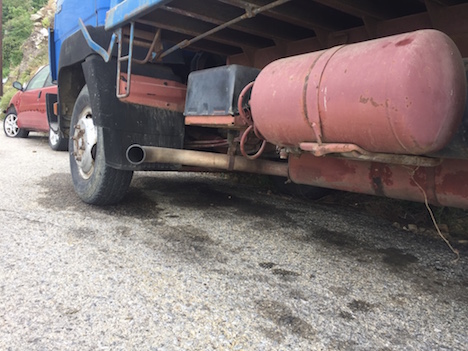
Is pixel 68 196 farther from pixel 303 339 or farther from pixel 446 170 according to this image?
pixel 446 170

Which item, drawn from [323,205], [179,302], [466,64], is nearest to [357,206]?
[323,205]

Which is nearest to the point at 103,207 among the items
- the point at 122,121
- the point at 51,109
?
the point at 122,121

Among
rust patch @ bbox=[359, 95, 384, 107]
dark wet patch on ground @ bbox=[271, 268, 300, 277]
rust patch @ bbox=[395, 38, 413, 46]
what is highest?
rust patch @ bbox=[395, 38, 413, 46]

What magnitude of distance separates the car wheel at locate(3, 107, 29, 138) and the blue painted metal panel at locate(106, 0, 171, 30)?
25.3 feet

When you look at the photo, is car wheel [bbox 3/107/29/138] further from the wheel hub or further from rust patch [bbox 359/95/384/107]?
rust patch [bbox 359/95/384/107]

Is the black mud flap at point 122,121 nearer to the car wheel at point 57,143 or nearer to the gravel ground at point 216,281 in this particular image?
the gravel ground at point 216,281

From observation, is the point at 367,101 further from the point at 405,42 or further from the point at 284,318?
the point at 284,318

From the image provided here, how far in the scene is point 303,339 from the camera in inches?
58.2

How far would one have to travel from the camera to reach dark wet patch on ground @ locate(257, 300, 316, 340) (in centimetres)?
153

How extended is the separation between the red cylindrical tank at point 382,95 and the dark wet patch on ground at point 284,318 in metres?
0.78

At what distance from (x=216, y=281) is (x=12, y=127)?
9282 millimetres

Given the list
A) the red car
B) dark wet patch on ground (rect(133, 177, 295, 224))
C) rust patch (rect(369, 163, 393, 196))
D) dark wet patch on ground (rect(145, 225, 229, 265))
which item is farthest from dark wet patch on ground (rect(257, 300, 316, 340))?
the red car

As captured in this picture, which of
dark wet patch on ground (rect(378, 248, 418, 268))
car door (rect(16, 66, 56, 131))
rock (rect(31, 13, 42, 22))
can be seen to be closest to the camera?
dark wet patch on ground (rect(378, 248, 418, 268))

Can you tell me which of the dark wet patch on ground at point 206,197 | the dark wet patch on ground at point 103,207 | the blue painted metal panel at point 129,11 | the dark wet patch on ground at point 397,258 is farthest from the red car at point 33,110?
the dark wet patch on ground at point 397,258
